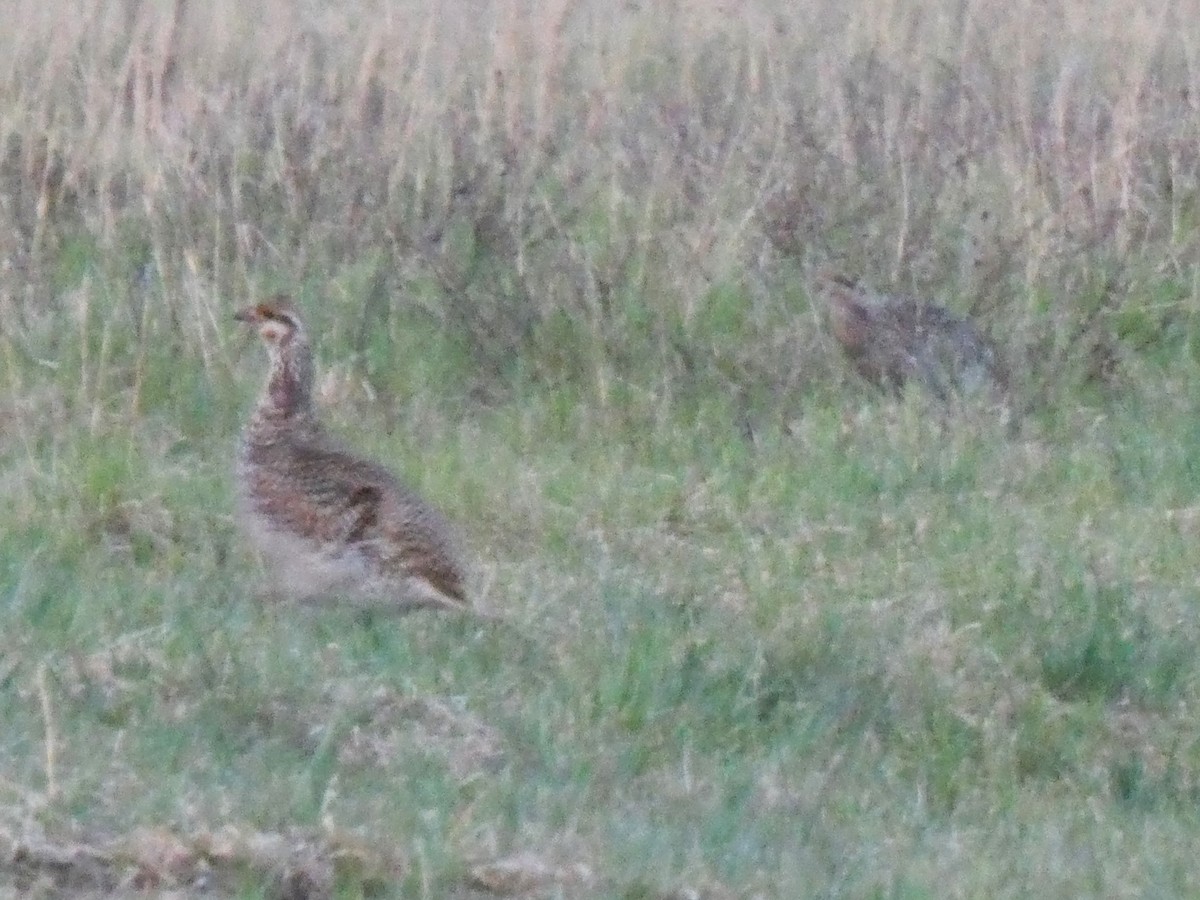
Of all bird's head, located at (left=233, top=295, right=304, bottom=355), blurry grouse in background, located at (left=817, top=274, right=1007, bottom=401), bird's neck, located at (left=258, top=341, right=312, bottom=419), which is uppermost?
Result: bird's head, located at (left=233, top=295, right=304, bottom=355)

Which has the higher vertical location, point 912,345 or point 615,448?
point 912,345

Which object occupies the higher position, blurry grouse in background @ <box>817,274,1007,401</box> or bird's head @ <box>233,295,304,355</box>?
bird's head @ <box>233,295,304,355</box>

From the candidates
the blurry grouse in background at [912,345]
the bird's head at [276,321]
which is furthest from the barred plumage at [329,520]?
the blurry grouse in background at [912,345]

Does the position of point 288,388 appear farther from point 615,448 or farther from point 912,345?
point 912,345

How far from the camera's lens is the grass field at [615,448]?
191 inches

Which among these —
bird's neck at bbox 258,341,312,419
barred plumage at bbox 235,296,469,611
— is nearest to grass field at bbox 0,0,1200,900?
barred plumage at bbox 235,296,469,611

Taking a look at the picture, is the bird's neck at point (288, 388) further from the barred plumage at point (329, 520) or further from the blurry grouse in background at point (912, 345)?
the blurry grouse in background at point (912, 345)

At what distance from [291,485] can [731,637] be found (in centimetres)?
104

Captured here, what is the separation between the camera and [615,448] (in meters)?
8.10

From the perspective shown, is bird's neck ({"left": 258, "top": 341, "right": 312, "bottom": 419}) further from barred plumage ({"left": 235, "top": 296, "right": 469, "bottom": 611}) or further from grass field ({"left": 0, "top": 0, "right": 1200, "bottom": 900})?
grass field ({"left": 0, "top": 0, "right": 1200, "bottom": 900})

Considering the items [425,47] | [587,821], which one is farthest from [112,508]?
[425,47]

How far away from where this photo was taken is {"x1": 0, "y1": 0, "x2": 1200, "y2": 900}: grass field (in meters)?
4.85

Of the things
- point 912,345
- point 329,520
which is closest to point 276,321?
point 329,520

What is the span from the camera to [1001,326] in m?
9.09
